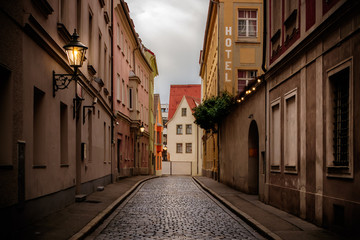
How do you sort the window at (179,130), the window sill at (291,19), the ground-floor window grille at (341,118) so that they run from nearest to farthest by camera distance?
the ground-floor window grille at (341,118), the window sill at (291,19), the window at (179,130)

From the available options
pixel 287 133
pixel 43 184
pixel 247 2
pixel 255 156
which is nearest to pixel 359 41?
pixel 287 133

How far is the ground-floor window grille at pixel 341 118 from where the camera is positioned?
8.80 meters

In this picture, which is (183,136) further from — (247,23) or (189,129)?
(247,23)

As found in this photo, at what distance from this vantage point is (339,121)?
9062 mm

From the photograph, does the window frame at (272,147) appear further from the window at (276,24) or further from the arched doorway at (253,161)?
the arched doorway at (253,161)

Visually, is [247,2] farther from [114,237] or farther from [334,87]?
[114,237]

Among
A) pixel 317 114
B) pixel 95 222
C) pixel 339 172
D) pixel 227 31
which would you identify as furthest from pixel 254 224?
pixel 227 31

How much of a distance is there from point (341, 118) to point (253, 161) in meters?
9.47

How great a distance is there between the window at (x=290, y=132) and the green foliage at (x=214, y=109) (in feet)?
38.8

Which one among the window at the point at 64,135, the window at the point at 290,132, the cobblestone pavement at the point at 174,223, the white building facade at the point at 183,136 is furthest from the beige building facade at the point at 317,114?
the white building facade at the point at 183,136

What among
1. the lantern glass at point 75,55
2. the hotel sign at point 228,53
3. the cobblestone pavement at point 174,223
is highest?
the hotel sign at point 228,53

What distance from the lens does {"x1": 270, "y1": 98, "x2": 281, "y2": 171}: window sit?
13617mm

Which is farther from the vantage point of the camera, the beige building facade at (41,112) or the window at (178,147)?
the window at (178,147)

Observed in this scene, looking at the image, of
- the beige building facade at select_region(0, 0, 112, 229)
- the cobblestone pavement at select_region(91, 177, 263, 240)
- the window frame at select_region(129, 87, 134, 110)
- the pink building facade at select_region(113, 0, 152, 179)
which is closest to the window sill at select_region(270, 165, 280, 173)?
the cobblestone pavement at select_region(91, 177, 263, 240)
